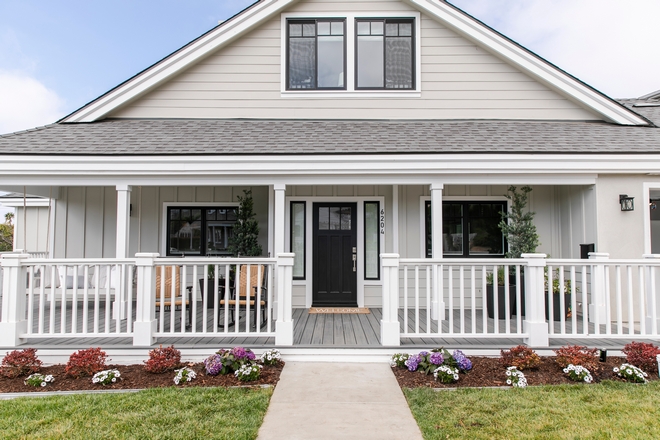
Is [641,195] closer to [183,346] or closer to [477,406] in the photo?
[477,406]

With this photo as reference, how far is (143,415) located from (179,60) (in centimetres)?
643

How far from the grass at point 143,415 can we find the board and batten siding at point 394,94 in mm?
5428

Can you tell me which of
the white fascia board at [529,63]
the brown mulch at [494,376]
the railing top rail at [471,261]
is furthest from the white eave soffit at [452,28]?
the brown mulch at [494,376]

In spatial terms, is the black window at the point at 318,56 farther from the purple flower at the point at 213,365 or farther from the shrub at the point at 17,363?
the shrub at the point at 17,363

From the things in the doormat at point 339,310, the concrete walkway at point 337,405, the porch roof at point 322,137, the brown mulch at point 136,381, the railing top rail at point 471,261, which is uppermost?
the porch roof at point 322,137

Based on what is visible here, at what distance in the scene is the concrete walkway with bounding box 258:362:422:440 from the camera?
325 cm

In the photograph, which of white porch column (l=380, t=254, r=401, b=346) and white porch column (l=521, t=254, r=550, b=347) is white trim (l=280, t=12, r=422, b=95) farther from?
white porch column (l=521, t=254, r=550, b=347)

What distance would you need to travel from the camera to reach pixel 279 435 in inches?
125

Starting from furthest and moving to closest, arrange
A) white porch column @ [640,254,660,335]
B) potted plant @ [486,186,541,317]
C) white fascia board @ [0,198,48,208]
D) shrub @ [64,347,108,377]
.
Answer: white fascia board @ [0,198,48,208]
potted plant @ [486,186,541,317]
white porch column @ [640,254,660,335]
shrub @ [64,347,108,377]

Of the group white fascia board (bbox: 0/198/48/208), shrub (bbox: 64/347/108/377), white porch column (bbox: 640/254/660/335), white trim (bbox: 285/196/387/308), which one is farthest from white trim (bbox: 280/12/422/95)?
white fascia board (bbox: 0/198/48/208)

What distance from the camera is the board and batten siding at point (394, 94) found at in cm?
772

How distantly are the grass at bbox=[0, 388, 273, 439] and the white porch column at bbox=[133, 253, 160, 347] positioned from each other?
1.00 metres

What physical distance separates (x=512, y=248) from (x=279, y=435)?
5.16m

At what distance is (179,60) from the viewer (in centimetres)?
757
